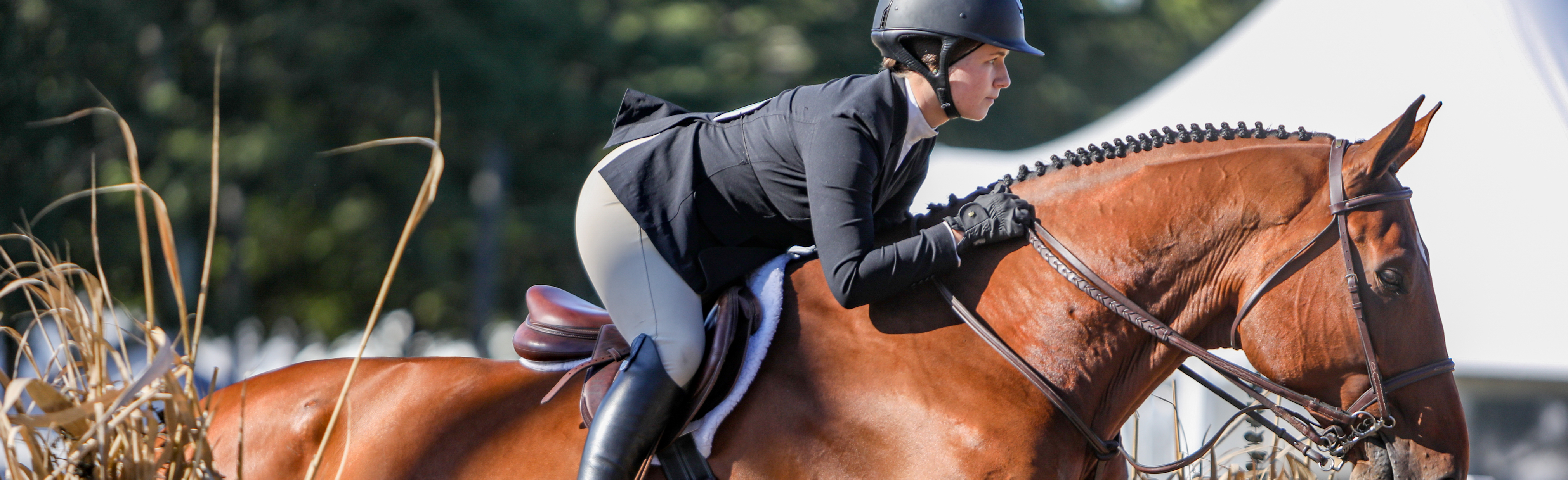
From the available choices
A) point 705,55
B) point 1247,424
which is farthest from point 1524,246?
point 705,55

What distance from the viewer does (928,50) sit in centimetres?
245

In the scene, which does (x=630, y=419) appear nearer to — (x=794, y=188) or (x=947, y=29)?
(x=794, y=188)

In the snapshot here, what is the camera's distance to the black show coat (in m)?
2.23

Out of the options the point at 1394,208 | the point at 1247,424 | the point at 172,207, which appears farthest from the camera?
the point at 172,207

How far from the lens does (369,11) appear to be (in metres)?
13.4

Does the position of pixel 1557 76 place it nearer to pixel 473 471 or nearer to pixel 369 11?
pixel 473 471

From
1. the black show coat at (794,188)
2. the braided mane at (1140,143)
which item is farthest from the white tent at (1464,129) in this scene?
the black show coat at (794,188)

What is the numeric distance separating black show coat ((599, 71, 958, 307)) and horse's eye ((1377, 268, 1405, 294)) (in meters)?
0.84

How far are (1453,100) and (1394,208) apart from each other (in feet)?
13.2

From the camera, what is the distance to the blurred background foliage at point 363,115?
1142 centimetres

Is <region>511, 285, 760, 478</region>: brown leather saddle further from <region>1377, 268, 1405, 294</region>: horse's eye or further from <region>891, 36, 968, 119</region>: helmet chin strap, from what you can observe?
<region>1377, 268, 1405, 294</region>: horse's eye

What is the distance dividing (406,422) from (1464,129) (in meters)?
5.12

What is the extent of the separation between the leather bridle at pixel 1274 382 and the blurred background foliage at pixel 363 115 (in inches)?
445

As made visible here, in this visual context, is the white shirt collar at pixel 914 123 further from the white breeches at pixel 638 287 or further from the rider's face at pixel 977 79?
the white breeches at pixel 638 287
